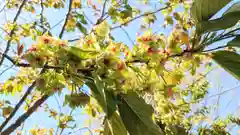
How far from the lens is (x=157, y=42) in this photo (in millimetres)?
1029

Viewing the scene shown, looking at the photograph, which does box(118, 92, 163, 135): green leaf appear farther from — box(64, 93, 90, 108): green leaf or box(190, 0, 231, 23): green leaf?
A: box(190, 0, 231, 23): green leaf

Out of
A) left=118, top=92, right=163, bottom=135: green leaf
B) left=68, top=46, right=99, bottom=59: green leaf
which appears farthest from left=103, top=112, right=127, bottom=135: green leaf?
left=68, top=46, right=99, bottom=59: green leaf

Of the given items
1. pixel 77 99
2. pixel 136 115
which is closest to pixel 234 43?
pixel 136 115

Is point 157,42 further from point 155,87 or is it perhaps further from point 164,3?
point 164,3

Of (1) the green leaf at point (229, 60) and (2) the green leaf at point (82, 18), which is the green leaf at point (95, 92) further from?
(2) the green leaf at point (82, 18)

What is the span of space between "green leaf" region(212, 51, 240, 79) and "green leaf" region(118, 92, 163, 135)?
0.71 ft

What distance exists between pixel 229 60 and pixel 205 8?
0.16 metres

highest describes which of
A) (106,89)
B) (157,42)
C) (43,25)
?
(43,25)

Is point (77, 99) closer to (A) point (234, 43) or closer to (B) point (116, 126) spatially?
(B) point (116, 126)

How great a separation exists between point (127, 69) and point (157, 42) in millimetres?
188

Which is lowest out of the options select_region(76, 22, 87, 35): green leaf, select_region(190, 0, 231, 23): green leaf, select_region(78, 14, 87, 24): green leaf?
select_region(190, 0, 231, 23): green leaf

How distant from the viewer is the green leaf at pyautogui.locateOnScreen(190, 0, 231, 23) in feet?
2.66

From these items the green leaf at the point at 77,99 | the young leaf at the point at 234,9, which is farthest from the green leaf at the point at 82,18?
the young leaf at the point at 234,9

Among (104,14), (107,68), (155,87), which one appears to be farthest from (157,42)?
(104,14)
